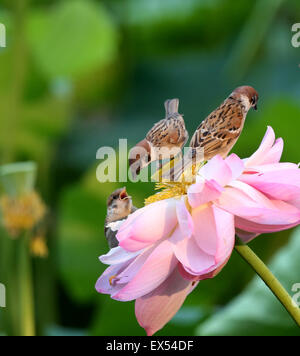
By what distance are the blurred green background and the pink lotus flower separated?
10.0 inches

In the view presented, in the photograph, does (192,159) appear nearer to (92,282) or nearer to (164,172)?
(164,172)

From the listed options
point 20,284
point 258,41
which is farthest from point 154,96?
point 20,284

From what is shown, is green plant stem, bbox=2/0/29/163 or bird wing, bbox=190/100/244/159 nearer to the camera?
bird wing, bbox=190/100/244/159

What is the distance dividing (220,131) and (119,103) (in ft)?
3.05

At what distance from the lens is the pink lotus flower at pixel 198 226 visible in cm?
20

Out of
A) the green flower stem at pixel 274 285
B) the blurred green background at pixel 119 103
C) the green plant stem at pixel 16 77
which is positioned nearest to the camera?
the green flower stem at pixel 274 285

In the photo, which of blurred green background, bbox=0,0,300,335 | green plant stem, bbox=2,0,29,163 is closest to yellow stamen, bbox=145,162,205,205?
blurred green background, bbox=0,0,300,335

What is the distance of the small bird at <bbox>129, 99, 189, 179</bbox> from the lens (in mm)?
205

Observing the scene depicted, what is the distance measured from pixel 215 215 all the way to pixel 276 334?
287 millimetres

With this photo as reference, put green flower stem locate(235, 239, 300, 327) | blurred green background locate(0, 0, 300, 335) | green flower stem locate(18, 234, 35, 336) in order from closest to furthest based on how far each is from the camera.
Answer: green flower stem locate(235, 239, 300, 327) → green flower stem locate(18, 234, 35, 336) → blurred green background locate(0, 0, 300, 335)

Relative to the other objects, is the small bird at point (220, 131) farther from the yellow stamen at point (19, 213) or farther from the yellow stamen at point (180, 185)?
the yellow stamen at point (19, 213)

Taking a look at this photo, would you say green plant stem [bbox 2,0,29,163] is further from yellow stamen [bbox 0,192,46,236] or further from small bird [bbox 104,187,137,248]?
small bird [bbox 104,187,137,248]

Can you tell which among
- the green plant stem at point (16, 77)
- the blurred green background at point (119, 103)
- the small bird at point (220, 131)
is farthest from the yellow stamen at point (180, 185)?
the green plant stem at point (16, 77)

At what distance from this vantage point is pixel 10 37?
864mm
